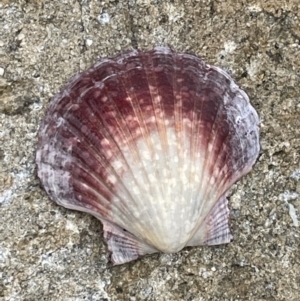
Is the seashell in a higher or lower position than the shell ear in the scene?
higher

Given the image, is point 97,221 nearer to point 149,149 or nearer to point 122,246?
point 122,246

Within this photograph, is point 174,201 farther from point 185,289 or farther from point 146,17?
point 146,17

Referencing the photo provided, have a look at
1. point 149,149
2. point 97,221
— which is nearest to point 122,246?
A: point 97,221

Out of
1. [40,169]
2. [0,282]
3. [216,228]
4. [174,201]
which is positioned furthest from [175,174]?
[0,282]

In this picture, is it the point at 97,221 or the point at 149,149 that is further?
the point at 97,221
